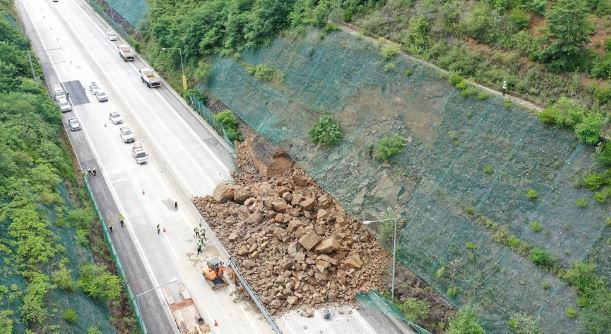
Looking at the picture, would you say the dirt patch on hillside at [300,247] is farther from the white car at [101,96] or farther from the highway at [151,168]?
the white car at [101,96]

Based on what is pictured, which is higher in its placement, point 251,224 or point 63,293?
point 63,293

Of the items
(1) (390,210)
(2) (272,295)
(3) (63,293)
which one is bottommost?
(2) (272,295)

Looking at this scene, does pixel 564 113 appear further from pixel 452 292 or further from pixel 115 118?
pixel 115 118

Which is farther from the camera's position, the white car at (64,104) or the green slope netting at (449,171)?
the white car at (64,104)

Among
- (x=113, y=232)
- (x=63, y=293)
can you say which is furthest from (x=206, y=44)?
(x=63, y=293)

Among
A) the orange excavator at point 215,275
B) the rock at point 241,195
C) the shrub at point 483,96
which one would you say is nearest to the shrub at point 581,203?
the shrub at point 483,96

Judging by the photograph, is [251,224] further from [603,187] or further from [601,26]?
[601,26]
